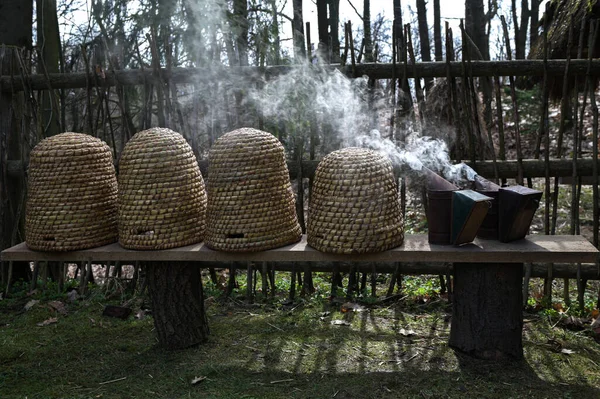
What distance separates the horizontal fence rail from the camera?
4227mm

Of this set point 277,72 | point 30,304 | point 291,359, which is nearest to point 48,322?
point 30,304

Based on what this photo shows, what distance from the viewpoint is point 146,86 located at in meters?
4.67

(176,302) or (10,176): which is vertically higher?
(10,176)

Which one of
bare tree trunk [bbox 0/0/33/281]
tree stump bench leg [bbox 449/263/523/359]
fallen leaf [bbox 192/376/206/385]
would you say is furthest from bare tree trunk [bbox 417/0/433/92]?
fallen leaf [bbox 192/376/206/385]

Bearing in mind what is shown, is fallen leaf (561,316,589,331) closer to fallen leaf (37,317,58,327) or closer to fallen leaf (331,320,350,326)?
fallen leaf (331,320,350,326)

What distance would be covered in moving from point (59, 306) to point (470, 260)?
3.30 metres

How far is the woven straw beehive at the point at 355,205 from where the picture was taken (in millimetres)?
3035

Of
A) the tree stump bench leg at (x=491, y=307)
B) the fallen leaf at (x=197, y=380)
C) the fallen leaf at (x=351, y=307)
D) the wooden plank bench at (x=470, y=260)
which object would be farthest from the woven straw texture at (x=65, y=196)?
the tree stump bench leg at (x=491, y=307)

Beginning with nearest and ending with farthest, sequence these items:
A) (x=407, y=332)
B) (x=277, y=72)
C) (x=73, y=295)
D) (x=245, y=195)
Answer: (x=245, y=195) → (x=407, y=332) → (x=277, y=72) → (x=73, y=295)

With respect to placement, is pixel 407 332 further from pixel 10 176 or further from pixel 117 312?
pixel 10 176

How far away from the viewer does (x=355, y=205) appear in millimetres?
3027

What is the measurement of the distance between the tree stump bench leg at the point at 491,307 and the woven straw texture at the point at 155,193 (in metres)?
1.65

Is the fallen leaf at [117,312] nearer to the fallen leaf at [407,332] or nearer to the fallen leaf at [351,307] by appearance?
the fallen leaf at [351,307]

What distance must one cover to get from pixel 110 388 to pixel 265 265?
168 cm
